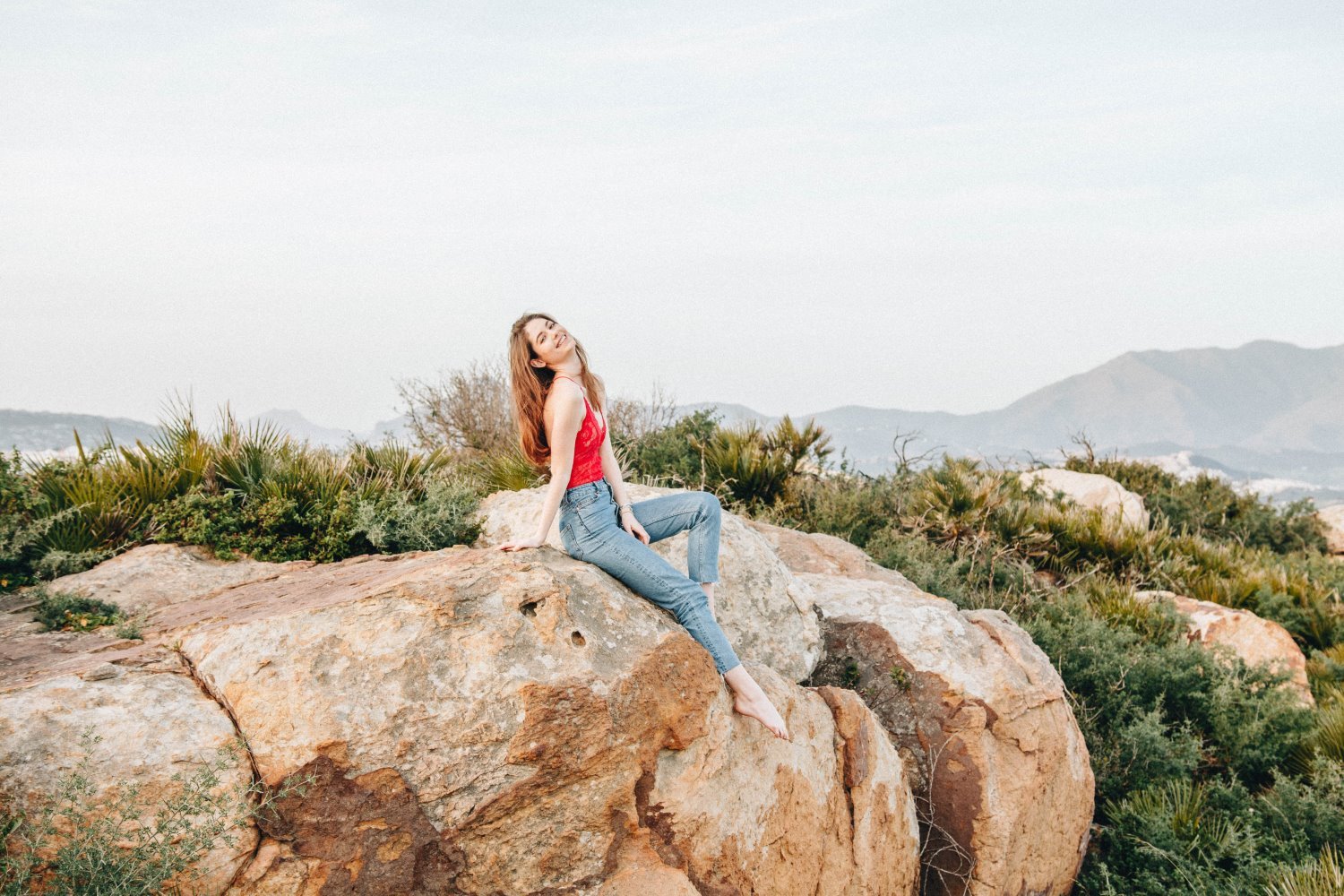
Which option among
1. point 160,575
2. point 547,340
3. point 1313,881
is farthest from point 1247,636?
point 160,575

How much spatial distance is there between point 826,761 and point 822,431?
753 centimetres

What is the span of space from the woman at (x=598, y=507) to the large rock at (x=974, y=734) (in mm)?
1540

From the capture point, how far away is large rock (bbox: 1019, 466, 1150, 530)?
571 inches

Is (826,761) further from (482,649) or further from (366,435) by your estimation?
(366,435)

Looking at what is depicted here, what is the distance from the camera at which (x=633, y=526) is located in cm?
475

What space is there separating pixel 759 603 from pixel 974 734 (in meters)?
1.54

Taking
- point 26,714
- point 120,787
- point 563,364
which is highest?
point 563,364

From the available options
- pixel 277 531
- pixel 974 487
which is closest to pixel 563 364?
pixel 277 531

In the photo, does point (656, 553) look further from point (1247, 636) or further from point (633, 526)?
point (1247, 636)

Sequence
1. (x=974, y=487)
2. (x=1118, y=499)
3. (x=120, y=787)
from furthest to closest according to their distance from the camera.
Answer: (x=1118, y=499) < (x=974, y=487) < (x=120, y=787)

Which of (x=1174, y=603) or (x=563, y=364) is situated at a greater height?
(x=563, y=364)

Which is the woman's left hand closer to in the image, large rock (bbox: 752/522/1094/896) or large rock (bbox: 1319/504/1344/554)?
large rock (bbox: 752/522/1094/896)

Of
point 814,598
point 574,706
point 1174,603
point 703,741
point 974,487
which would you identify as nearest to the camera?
point 574,706

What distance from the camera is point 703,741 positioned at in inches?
157
